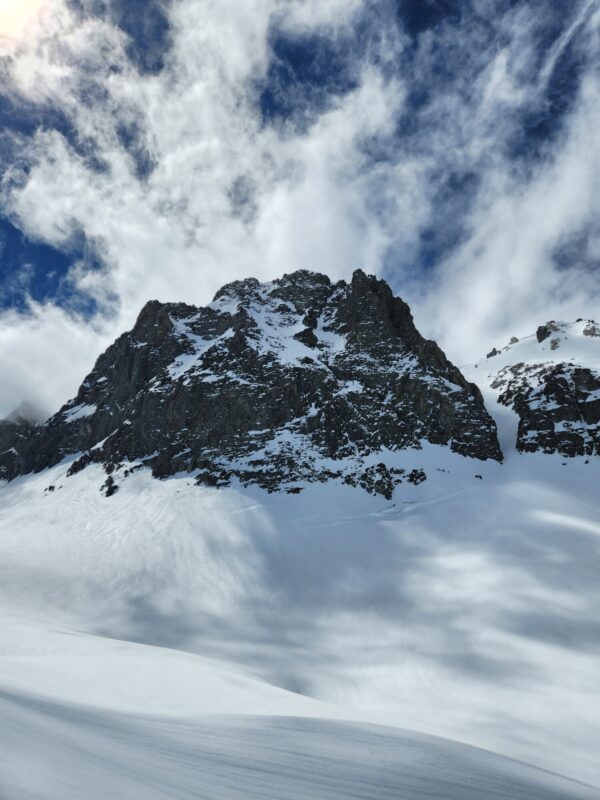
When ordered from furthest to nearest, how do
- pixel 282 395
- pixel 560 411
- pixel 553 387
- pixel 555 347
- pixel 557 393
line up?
pixel 555 347
pixel 553 387
pixel 557 393
pixel 282 395
pixel 560 411

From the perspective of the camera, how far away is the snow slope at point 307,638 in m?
6.34

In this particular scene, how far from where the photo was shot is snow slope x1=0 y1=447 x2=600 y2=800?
20.8 feet

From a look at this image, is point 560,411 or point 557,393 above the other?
point 557,393

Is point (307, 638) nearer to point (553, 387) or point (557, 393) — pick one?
point (557, 393)

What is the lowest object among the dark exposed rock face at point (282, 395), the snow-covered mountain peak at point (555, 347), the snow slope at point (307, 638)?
the snow slope at point (307, 638)

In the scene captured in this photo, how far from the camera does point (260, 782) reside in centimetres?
589

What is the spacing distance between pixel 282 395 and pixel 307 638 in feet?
134

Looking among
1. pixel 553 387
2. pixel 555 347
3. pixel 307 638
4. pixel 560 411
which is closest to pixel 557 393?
pixel 553 387

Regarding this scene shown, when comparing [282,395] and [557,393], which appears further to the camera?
[557,393]

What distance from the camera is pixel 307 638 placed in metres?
30.4

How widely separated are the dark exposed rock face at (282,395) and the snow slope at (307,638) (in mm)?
4899

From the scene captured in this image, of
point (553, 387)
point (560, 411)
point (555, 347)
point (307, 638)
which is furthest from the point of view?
point (555, 347)

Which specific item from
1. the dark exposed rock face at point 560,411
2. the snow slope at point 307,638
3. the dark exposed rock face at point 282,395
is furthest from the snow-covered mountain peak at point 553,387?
the dark exposed rock face at point 282,395

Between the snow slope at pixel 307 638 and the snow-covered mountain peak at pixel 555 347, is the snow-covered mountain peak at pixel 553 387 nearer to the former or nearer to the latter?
the snow-covered mountain peak at pixel 555 347
